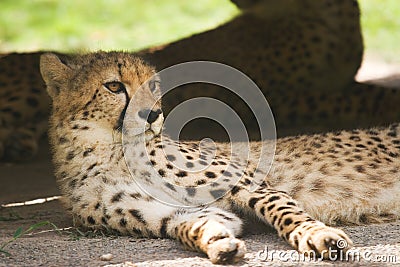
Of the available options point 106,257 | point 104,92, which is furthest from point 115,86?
point 106,257

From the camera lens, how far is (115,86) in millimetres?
3670

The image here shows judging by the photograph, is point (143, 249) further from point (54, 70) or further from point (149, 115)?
point (54, 70)

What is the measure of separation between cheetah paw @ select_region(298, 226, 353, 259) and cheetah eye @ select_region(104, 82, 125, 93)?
3.53 feet

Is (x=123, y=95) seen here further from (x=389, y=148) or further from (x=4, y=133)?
(x=4, y=133)

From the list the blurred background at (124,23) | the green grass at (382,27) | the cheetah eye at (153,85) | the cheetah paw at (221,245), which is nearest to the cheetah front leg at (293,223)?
the cheetah paw at (221,245)

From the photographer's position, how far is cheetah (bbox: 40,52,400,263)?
11.4 feet

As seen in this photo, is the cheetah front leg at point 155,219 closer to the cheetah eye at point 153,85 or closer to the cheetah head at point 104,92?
the cheetah head at point 104,92

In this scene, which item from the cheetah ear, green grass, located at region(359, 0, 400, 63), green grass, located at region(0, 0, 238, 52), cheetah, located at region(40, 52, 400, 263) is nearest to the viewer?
cheetah, located at region(40, 52, 400, 263)

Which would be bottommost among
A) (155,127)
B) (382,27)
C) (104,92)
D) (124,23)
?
(155,127)

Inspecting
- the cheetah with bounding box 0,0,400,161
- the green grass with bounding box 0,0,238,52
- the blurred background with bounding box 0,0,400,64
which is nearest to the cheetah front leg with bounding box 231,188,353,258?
the cheetah with bounding box 0,0,400,161

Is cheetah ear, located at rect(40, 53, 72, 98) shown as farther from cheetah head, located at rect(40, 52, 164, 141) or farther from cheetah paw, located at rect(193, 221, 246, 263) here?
cheetah paw, located at rect(193, 221, 246, 263)

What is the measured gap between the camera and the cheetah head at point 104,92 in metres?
3.58

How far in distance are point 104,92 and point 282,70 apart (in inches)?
120

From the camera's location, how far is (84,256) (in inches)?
125
